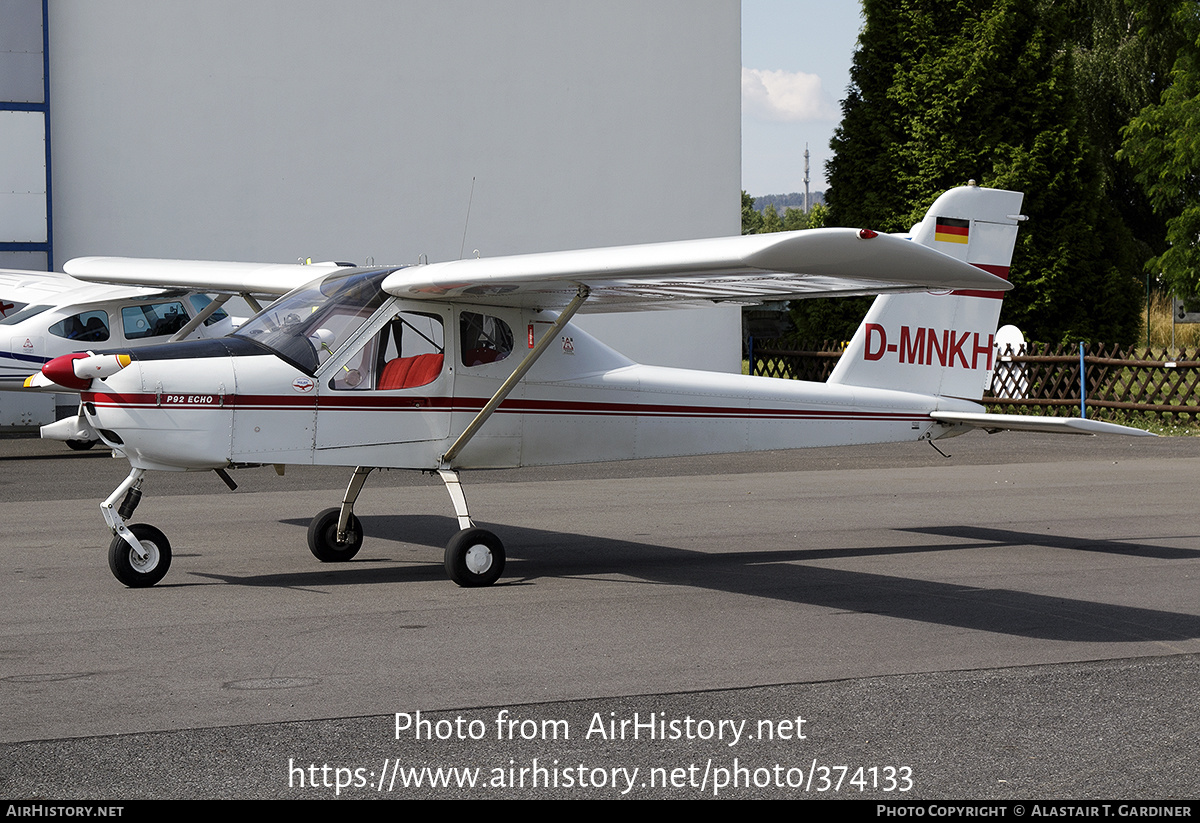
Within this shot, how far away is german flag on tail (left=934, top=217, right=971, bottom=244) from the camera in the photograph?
10.5m

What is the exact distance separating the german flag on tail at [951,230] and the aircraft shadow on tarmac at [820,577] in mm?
2412

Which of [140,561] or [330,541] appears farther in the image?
[330,541]

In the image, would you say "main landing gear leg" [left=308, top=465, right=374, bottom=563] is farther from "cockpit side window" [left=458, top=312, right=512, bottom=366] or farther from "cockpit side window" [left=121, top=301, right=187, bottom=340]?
"cockpit side window" [left=121, top=301, right=187, bottom=340]

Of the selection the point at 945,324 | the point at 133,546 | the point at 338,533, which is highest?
the point at 945,324

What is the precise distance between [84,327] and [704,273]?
541 inches

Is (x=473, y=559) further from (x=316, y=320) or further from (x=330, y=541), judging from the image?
(x=316, y=320)

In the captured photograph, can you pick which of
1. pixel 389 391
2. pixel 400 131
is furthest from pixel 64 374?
pixel 400 131

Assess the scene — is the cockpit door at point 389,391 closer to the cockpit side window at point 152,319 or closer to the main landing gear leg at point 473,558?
the main landing gear leg at point 473,558

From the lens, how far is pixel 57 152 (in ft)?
81.8

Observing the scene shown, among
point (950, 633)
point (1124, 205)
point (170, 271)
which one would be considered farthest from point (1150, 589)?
point (1124, 205)

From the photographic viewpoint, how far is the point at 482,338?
365 inches

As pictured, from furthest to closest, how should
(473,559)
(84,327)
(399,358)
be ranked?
(84,327) → (399,358) → (473,559)

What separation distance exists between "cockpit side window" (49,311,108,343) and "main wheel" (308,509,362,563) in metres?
10.2

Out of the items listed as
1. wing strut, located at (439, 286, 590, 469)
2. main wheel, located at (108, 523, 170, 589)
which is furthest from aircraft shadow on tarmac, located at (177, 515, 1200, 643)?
wing strut, located at (439, 286, 590, 469)
